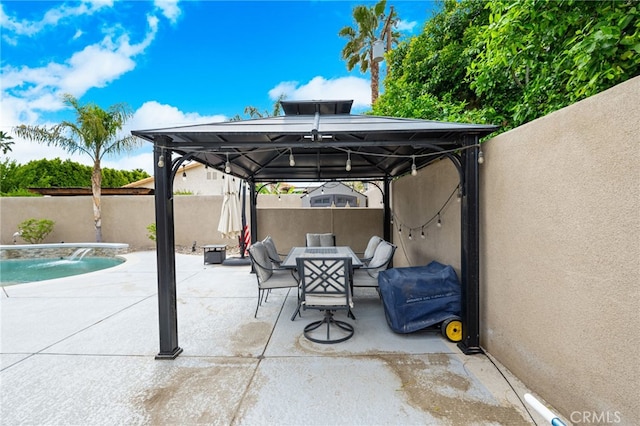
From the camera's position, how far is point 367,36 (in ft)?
43.5

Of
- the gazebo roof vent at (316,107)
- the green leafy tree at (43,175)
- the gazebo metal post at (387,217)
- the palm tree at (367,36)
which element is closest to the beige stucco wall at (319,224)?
the gazebo metal post at (387,217)

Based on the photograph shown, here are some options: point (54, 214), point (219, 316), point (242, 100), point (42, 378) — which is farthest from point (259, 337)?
point (242, 100)

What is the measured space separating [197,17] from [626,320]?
48.3 feet

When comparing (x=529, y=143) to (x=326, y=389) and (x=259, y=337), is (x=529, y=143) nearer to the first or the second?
(x=326, y=389)

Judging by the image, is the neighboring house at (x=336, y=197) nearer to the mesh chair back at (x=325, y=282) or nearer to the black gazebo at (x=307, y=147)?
the mesh chair back at (x=325, y=282)

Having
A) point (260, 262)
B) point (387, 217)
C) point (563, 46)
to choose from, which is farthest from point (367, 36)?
point (260, 262)

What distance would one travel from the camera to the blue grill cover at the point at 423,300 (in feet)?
12.1

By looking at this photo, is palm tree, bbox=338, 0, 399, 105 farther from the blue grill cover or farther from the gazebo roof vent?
the blue grill cover

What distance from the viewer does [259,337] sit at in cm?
386

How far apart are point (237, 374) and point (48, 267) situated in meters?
10.4

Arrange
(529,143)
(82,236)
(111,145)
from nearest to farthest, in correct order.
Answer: (529,143)
(111,145)
(82,236)

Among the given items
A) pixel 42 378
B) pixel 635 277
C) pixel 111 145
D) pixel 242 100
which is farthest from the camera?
pixel 242 100

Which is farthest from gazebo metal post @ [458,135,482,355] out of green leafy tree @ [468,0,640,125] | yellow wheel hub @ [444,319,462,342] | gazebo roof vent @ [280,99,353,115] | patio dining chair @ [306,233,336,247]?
patio dining chair @ [306,233,336,247]

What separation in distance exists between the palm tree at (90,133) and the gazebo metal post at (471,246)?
12.5 m
